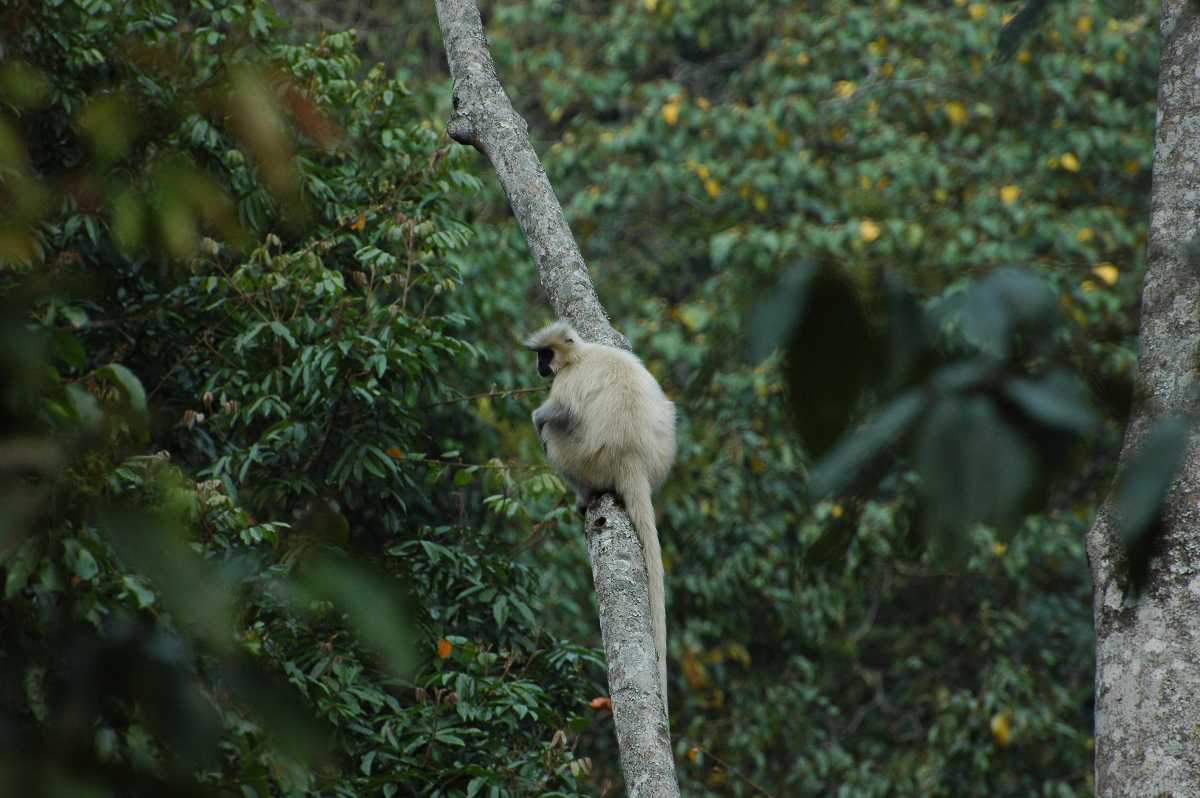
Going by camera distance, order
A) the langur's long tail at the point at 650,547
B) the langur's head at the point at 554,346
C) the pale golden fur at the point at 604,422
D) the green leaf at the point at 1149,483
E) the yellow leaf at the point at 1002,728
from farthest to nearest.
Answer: the yellow leaf at the point at 1002,728 < the langur's head at the point at 554,346 < the pale golden fur at the point at 604,422 < the langur's long tail at the point at 650,547 < the green leaf at the point at 1149,483

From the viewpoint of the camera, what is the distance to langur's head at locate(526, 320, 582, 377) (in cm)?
443

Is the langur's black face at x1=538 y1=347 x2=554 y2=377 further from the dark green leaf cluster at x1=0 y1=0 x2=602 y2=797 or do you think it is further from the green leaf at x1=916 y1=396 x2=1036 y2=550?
the green leaf at x1=916 y1=396 x2=1036 y2=550

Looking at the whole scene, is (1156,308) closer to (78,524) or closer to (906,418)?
(906,418)

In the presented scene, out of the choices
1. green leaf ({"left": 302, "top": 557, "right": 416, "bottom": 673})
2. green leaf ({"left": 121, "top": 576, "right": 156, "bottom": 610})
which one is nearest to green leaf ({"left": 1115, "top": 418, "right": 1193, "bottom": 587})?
green leaf ({"left": 302, "top": 557, "right": 416, "bottom": 673})

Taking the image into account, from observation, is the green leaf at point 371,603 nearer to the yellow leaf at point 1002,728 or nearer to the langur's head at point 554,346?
the langur's head at point 554,346

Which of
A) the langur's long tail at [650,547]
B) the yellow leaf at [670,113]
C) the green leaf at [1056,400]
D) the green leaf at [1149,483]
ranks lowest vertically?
the langur's long tail at [650,547]

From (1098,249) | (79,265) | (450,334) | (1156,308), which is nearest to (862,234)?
(1098,249)

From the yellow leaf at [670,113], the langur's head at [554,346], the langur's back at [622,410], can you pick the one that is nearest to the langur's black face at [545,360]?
the langur's head at [554,346]

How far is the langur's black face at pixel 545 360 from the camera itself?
456 centimetres

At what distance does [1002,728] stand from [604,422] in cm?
430

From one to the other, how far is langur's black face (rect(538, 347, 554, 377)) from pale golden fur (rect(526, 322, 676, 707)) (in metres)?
0.01

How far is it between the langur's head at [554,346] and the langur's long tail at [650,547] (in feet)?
1.74

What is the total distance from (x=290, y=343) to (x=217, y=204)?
3.16 meters

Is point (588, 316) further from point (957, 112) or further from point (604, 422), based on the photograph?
point (957, 112)
